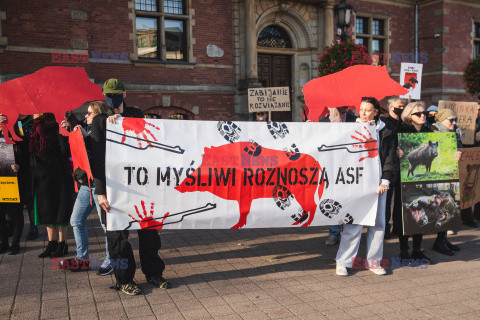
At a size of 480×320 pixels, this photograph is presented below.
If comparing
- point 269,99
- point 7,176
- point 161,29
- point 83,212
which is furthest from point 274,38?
point 83,212

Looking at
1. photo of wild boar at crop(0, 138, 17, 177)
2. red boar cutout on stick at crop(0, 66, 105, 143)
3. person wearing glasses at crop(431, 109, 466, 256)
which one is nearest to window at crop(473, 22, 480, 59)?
person wearing glasses at crop(431, 109, 466, 256)

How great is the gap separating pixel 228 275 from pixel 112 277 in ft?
4.07

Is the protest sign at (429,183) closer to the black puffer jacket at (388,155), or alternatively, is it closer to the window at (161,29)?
the black puffer jacket at (388,155)

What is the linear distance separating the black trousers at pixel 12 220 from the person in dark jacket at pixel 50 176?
2.03ft

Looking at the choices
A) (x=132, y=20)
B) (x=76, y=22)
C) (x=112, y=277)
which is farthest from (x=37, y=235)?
(x=132, y=20)

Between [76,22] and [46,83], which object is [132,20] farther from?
[46,83]

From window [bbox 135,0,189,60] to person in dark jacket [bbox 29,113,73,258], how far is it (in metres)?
8.00

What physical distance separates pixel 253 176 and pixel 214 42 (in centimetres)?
1012

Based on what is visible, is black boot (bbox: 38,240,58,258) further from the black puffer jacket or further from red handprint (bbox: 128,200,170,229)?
the black puffer jacket

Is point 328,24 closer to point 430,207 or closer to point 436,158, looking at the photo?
point 436,158

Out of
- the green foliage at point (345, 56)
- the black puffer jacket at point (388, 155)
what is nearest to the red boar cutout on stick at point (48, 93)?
the black puffer jacket at point (388, 155)

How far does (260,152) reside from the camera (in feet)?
14.4

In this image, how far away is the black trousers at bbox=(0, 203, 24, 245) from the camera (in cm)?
563

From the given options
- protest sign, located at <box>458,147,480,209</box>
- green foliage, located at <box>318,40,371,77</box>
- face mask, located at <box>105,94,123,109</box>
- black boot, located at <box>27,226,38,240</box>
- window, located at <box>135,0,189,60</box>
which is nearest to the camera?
face mask, located at <box>105,94,123,109</box>
